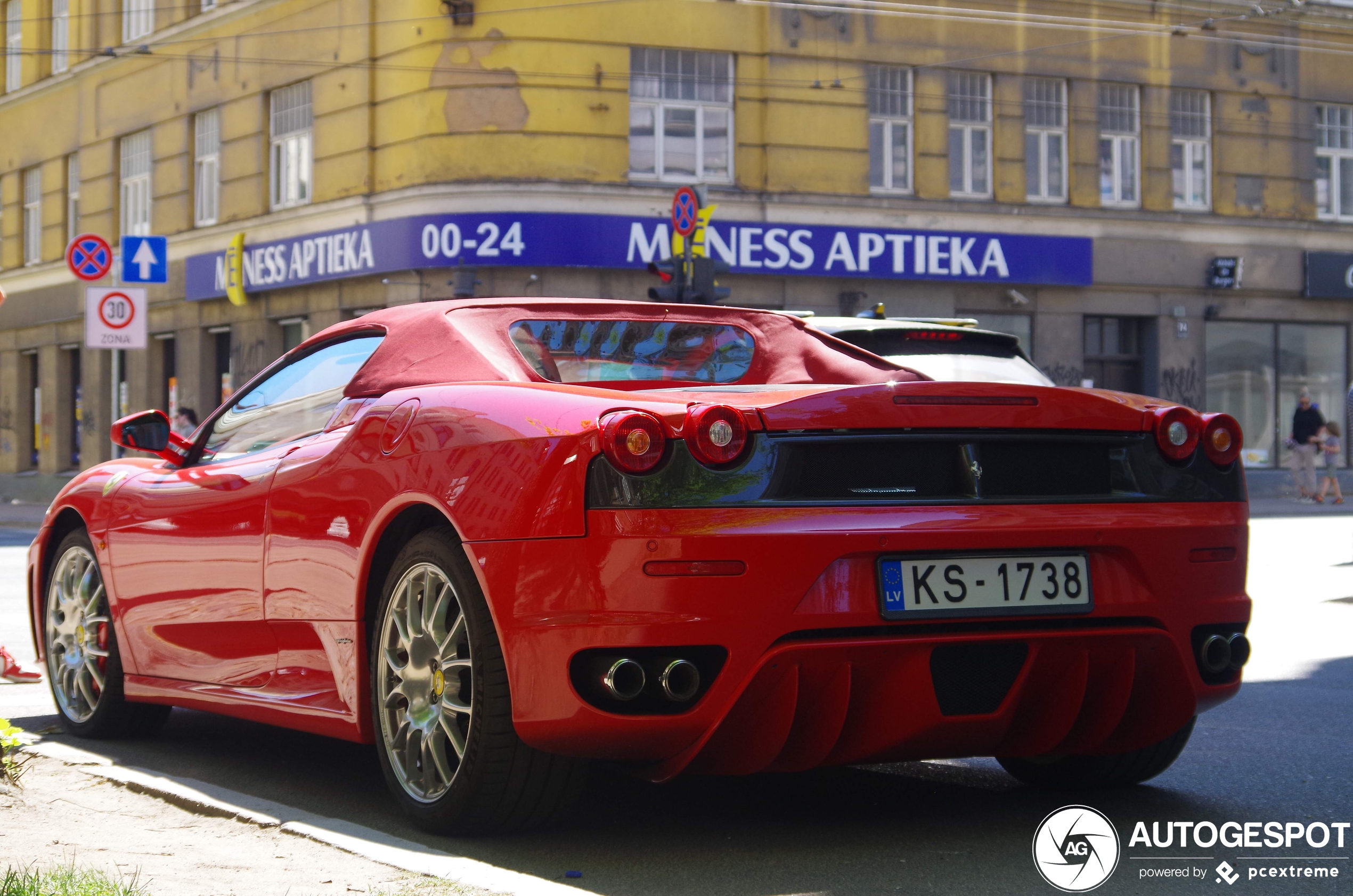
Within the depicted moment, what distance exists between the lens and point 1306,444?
2611 cm

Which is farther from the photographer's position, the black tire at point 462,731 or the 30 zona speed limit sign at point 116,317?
the 30 zona speed limit sign at point 116,317

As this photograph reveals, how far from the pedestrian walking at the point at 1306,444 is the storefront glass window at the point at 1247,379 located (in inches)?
41.8

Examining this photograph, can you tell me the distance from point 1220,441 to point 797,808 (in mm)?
1506

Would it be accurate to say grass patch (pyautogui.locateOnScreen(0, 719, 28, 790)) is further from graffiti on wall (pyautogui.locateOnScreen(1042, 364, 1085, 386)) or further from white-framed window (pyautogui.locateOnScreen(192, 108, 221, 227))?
white-framed window (pyautogui.locateOnScreen(192, 108, 221, 227))

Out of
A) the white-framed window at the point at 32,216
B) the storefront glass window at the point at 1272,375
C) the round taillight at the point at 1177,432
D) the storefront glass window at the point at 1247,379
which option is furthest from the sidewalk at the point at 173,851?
the white-framed window at the point at 32,216

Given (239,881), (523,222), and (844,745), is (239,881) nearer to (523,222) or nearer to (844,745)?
(844,745)

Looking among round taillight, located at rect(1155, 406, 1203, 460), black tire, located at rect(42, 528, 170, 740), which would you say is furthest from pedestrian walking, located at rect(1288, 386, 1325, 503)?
round taillight, located at rect(1155, 406, 1203, 460)

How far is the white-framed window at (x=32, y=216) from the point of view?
34.0 metres

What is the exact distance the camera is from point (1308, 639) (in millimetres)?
9633

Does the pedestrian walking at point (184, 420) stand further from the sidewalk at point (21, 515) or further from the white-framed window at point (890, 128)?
the white-framed window at point (890, 128)

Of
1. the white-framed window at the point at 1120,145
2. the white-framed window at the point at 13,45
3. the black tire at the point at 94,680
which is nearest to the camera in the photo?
the black tire at the point at 94,680

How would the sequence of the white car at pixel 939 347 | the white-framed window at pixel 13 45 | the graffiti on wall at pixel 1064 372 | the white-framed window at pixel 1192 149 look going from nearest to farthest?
the white car at pixel 939 347 < the graffiti on wall at pixel 1064 372 < the white-framed window at pixel 1192 149 < the white-framed window at pixel 13 45

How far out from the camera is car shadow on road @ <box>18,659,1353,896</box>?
4.17 m

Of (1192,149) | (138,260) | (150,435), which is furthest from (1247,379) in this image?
(150,435)
